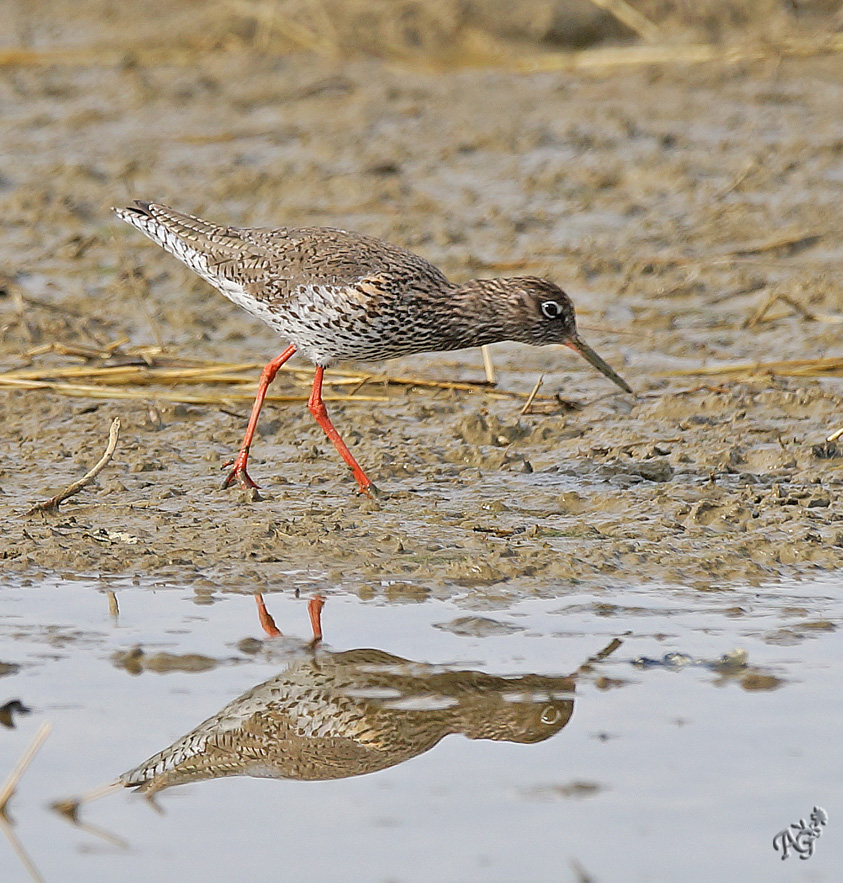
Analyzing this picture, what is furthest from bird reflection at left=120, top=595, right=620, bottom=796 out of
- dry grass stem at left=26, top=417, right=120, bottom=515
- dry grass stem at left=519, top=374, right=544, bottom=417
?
dry grass stem at left=519, top=374, right=544, bottom=417

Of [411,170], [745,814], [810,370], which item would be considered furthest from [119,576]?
[411,170]

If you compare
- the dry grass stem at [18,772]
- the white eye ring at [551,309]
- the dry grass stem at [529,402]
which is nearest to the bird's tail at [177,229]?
the white eye ring at [551,309]

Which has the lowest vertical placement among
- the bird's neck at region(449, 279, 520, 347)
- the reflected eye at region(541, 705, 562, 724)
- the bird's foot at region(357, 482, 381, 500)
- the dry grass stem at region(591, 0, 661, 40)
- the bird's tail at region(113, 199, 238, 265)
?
the reflected eye at region(541, 705, 562, 724)

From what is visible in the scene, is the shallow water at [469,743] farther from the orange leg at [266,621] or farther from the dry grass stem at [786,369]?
the dry grass stem at [786,369]

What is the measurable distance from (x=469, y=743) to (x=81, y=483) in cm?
246

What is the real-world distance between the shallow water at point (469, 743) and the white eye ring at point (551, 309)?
6.23 ft

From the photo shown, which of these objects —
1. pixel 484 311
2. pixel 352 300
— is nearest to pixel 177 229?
pixel 352 300

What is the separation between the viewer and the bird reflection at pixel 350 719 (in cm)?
487

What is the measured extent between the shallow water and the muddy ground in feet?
1.19

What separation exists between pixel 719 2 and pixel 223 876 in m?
13.6

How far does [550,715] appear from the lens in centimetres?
514

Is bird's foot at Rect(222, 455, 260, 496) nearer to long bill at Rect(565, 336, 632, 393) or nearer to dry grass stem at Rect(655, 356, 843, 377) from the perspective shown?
long bill at Rect(565, 336, 632, 393)

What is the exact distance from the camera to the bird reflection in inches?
192

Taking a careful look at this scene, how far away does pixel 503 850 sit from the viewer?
14.1ft
